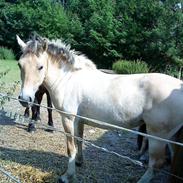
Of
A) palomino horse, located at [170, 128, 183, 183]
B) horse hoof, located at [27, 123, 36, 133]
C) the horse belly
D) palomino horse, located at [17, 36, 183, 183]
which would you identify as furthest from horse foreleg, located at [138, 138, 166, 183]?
horse hoof, located at [27, 123, 36, 133]

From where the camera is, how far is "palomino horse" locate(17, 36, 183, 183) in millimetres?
4074

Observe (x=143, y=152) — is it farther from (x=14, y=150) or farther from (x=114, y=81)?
(x=14, y=150)

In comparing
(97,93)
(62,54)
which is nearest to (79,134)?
(97,93)

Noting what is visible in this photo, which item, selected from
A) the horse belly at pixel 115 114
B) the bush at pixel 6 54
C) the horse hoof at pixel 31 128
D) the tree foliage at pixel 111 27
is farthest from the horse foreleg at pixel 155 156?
the bush at pixel 6 54

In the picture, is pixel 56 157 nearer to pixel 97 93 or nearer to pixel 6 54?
pixel 97 93

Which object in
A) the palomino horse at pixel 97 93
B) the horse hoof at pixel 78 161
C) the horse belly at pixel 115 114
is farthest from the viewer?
the horse hoof at pixel 78 161

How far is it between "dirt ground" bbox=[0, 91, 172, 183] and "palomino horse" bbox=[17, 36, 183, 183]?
0.91 ft

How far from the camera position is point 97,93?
14.8 feet

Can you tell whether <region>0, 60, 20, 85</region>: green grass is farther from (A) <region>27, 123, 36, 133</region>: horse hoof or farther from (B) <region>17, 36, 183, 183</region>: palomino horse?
(B) <region>17, 36, 183, 183</region>: palomino horse

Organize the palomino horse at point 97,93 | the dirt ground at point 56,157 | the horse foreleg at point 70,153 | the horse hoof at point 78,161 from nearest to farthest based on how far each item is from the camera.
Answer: the palomino horse at point 97,93 < the horse foreleg at point 70,153 < the dirt ground at point 56,157 < the horse hoof at point 78,161

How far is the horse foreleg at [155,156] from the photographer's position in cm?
414

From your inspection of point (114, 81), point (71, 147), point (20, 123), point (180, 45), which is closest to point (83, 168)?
point (71, 147)

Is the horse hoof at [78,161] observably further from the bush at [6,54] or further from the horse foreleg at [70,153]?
the bush at [6,54]

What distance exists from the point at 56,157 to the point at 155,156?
1.76 meters
